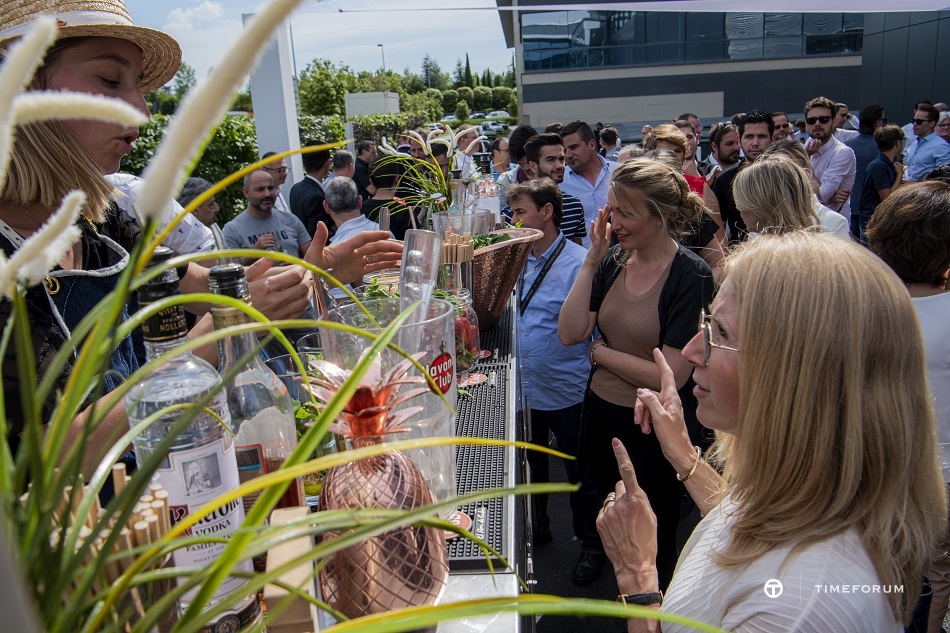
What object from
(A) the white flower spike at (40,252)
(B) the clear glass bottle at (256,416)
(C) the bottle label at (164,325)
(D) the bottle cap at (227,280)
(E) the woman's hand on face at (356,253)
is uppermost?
(A) the white flower spike at (40,252)

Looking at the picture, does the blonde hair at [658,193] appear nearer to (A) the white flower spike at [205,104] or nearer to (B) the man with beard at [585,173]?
(B) the man with beard at [585,173]

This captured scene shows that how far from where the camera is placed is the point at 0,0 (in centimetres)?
154

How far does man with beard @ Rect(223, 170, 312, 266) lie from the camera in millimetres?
6387

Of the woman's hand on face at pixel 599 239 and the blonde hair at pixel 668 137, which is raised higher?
the blonde hair at pixel 668 137

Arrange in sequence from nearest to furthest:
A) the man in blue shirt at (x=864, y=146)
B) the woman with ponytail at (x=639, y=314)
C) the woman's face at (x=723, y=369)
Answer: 1. the woman's face at (x=723, y=369)
2. the woman with ponytail at (x=639, y=314)
3. the man in blue shirt at (x=864, y=146)

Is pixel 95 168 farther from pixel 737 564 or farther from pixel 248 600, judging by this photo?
pixel 737 564

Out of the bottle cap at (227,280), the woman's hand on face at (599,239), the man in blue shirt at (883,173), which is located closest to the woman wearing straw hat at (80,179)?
the bottle cap at (227,280)

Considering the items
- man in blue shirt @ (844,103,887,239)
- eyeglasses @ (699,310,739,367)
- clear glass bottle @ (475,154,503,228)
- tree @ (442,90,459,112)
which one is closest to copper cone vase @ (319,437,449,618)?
eyeglasses @ (699,310,739,367)

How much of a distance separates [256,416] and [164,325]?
0.32 metres

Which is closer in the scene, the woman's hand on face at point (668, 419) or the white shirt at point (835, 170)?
the woman's hand on face at point (668, 419)

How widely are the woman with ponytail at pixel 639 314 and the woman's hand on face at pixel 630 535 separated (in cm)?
131

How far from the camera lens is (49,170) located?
1547 millimetres

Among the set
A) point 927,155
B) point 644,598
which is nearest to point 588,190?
point 644,598

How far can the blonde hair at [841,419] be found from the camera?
134 cm
